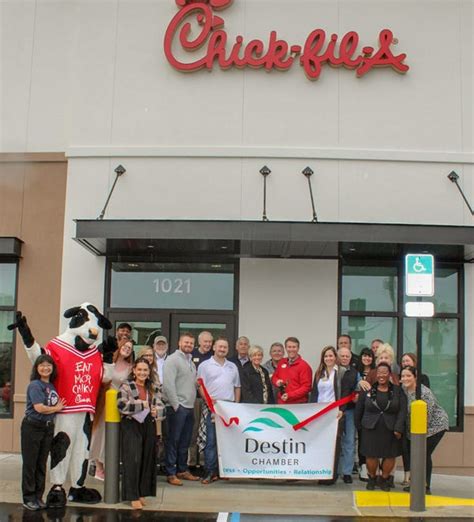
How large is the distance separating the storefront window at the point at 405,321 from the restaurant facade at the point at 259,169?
0.08ft

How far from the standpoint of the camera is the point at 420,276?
8.42 metres

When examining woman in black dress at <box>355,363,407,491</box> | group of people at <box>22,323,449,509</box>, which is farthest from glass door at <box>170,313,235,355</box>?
woman in black dress at <box>355,363,407,491</box>

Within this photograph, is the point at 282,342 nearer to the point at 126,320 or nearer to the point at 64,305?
the point at 126,320

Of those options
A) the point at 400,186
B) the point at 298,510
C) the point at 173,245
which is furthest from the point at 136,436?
the point at 400,186

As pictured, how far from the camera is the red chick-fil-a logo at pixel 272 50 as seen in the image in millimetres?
12062

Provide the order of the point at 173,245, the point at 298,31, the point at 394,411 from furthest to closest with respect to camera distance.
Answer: the point at 298,31 → the point at 173,245 → the point at 394,411

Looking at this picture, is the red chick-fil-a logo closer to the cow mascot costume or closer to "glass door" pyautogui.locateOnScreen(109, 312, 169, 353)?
"glass door" pyautogui.locateOnScreen(109, 312, 169, 353)

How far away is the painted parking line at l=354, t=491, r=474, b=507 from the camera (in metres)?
8.50

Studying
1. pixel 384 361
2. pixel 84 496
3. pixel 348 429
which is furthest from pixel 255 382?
pixel 84 496

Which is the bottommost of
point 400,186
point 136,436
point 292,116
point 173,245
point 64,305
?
point 136,436

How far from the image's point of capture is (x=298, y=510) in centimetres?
825

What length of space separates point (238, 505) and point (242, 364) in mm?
2228

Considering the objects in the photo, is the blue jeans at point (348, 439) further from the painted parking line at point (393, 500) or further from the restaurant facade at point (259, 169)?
the restaurant facade at point (259, 169)

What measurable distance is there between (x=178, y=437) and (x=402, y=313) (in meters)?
4.73
